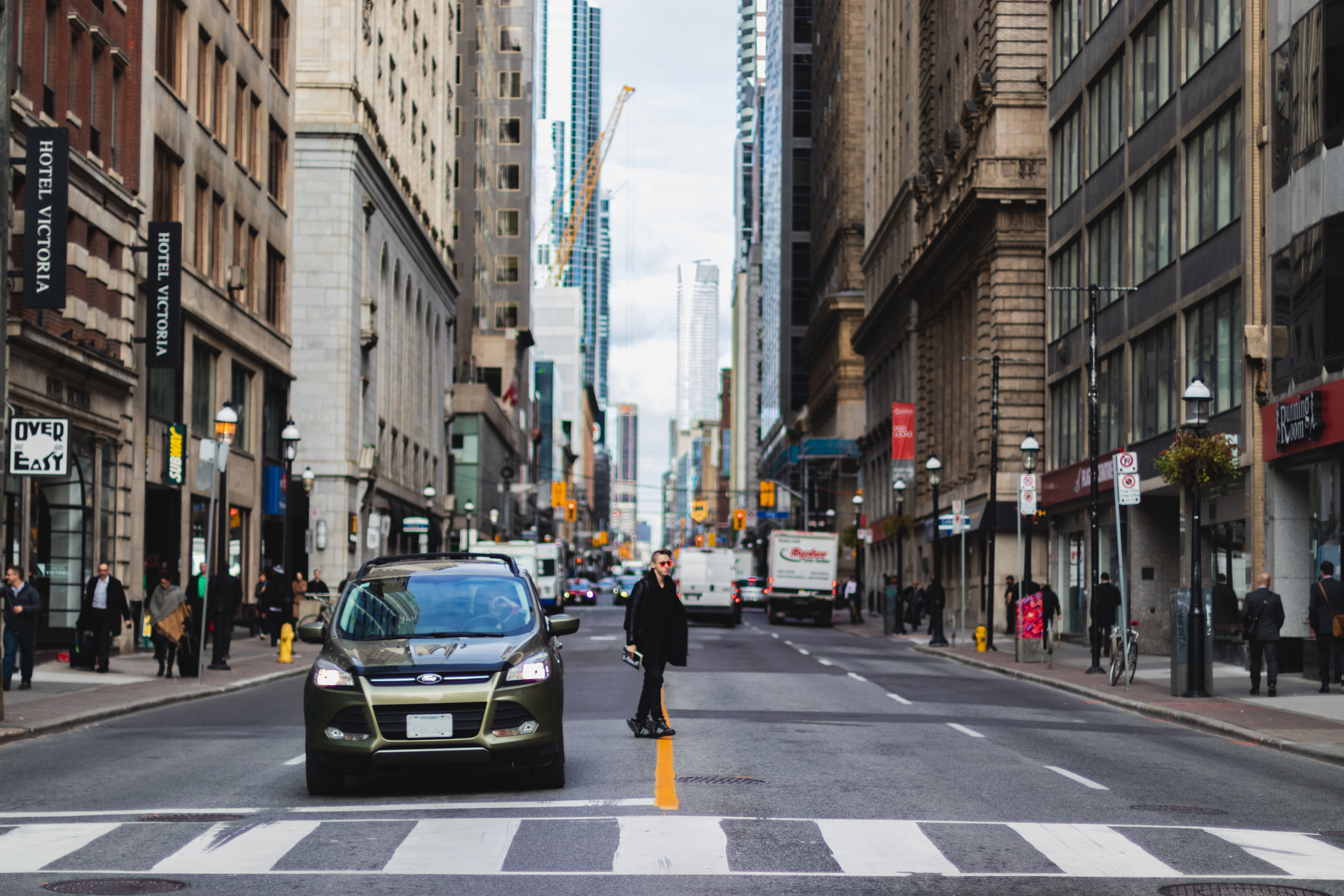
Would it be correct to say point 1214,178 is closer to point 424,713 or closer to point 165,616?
point 165,616

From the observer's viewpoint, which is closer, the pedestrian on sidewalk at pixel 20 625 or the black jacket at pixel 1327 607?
the pedestrian on sidewalk at pixel 20 625

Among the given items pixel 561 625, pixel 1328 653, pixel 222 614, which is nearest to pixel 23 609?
pixel 222 614

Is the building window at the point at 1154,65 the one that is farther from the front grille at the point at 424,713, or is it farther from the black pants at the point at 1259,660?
the front grille at the point at 424,713

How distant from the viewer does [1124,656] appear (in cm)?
2698

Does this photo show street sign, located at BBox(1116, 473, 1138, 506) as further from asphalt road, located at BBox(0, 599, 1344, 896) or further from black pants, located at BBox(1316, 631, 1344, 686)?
asphalt road, located at BBox(0, 599, 1344, 896)

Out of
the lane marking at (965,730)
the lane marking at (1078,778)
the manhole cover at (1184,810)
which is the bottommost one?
the lane marking at (965,730)

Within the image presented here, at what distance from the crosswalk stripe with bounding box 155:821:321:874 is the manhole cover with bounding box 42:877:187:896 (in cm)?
28

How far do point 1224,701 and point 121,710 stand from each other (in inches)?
607

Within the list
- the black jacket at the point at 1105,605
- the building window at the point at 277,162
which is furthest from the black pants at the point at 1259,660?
the building window at the point at 277,162

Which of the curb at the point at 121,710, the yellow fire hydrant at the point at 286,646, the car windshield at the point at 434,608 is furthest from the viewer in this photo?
the yellow fire hydrant at the point at 286,646

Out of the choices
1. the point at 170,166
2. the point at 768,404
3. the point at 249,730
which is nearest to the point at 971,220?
the point at 170,166

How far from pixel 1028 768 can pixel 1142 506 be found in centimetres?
2714

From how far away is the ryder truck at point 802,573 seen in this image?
61.2m

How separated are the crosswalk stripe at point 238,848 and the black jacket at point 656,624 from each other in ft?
17.0
